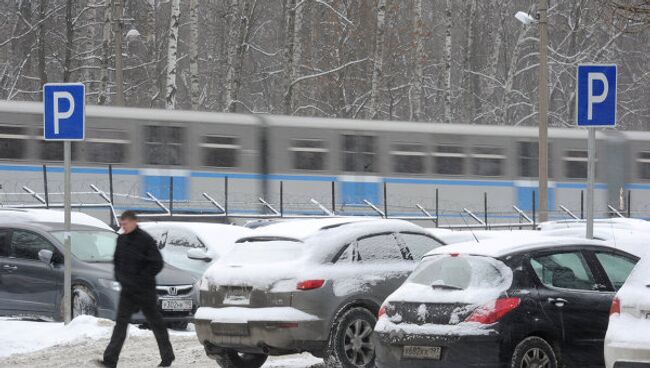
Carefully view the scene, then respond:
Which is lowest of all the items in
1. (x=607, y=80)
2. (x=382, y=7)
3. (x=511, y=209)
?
(x=511, y=209)

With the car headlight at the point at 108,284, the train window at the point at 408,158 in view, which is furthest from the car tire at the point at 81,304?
the train window at the point at 408,158

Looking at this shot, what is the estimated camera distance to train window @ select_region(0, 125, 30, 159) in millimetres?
30672

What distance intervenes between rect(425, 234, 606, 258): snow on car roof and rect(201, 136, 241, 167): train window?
20.9 metres

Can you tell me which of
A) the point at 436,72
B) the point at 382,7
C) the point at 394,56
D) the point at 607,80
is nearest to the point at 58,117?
the point at 607,80

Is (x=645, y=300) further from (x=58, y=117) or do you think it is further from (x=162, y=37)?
(x=162, y=37)

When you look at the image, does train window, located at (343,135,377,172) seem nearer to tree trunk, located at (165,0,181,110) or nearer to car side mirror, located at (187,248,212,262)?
tree trunk, located at (165,0,181,110)

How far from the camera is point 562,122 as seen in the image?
5212cm

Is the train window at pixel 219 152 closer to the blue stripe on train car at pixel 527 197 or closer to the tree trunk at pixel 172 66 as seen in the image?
the tree trunk at pixel 172 66

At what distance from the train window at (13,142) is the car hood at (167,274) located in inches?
509

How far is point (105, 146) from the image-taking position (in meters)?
31.5

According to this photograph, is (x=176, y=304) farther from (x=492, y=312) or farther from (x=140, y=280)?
(x=492, y=312)

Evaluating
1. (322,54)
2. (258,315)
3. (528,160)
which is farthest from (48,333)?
(322,54)

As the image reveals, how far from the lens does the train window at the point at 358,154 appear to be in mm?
33531

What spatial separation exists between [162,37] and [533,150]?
23855 mm
